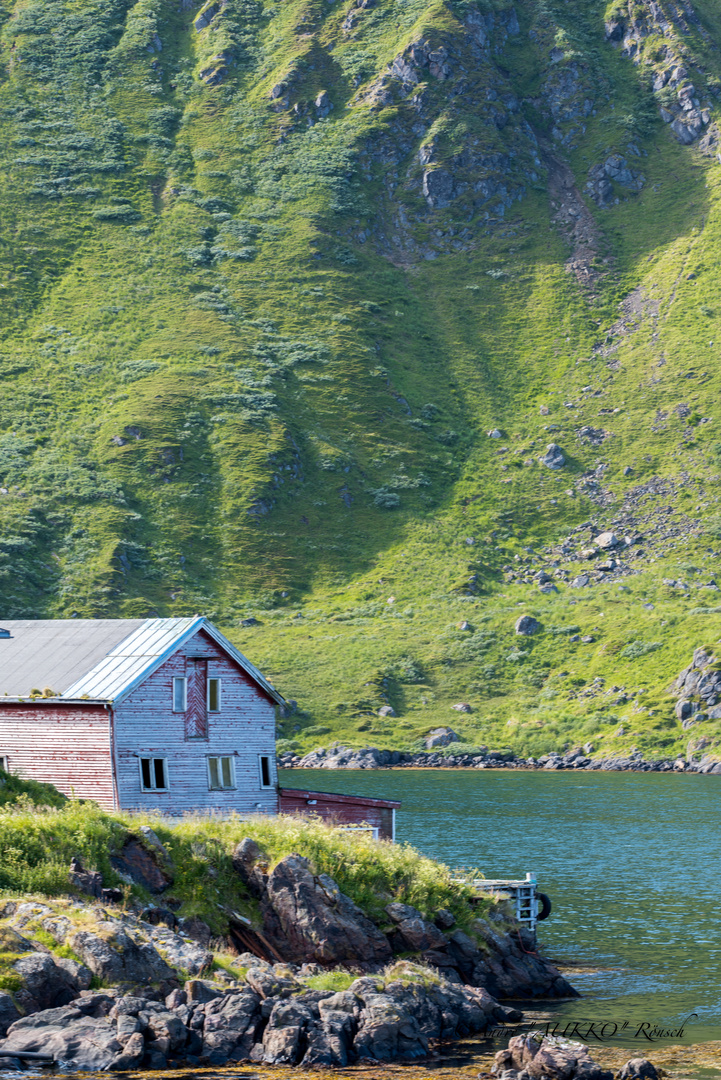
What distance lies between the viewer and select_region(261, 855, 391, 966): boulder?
121 feet

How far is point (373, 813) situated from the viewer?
168ft

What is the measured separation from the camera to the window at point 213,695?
160 feet

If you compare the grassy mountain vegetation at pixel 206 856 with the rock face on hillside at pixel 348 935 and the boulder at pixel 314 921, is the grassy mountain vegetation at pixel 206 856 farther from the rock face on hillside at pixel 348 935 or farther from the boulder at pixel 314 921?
the boulder at pixel 314 921

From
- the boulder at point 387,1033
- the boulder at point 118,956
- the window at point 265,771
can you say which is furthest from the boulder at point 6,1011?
the window at point 265,771

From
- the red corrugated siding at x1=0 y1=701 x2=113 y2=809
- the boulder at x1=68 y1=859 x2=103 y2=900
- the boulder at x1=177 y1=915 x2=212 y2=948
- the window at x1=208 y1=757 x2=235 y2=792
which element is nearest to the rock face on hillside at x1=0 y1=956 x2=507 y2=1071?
the boulder at x1=177 y1=915 x2=212 y2=948

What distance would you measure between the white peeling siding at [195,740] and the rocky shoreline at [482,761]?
295 ft

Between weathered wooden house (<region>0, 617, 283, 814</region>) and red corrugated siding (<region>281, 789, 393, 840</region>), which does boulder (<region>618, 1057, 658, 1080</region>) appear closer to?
weathered wooden house (<region>0, 617, 283, 814</region>)

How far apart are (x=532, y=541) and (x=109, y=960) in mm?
161840

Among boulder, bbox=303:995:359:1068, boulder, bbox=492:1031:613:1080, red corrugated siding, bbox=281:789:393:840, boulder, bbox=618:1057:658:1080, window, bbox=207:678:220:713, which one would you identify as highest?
window, bbox=207:678:220:713

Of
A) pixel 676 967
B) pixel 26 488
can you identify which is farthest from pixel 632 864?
pixel 26 488

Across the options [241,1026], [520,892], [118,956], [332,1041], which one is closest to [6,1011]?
[118,956]

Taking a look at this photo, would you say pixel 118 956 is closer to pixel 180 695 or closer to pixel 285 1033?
pixel 285 1033

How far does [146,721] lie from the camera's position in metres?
45.9

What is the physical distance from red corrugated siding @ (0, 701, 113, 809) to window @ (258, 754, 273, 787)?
727 centimetres
